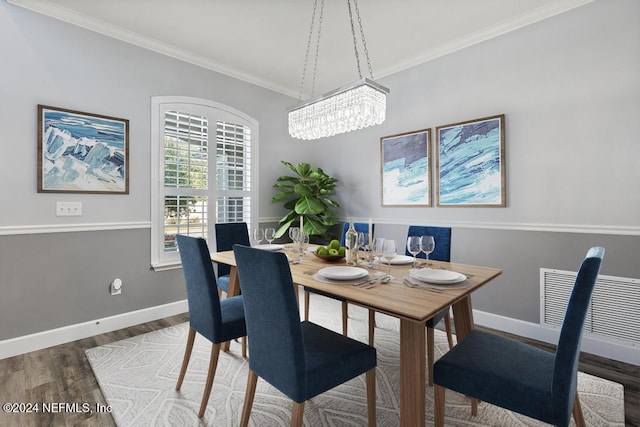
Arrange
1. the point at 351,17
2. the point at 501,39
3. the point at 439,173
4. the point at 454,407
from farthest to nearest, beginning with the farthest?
the point at 439,173 → the point at 501,39 → the point at 351,17 → the point at 454,407

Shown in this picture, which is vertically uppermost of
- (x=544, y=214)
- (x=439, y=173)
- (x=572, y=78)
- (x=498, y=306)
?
(x=572, y=78)

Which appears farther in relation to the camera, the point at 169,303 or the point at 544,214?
the point at 169,303

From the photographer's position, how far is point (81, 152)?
2.65 m

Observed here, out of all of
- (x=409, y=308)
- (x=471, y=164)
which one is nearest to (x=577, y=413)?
(x=409, y=308)

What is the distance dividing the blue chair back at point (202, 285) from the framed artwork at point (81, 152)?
1.55 m

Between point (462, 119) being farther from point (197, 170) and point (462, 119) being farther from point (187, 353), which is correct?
point (187, 353)

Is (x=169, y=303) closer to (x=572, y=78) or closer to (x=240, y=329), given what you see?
(x=240, y=329)

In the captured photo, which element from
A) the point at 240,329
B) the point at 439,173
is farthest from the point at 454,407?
the point at 439,173

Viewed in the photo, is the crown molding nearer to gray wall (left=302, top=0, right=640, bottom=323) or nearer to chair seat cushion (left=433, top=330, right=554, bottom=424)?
gray wall (left=302, top=0, right=640, bottom=323)

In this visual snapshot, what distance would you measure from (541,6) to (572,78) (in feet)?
2.18

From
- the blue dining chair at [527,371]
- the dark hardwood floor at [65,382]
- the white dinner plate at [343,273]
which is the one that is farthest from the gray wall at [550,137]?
the white dinner plate at [343,273]

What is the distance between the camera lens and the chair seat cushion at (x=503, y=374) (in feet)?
3.59

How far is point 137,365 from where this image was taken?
86.7 inches

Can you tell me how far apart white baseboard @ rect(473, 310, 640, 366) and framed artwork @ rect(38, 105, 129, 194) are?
373 cm
